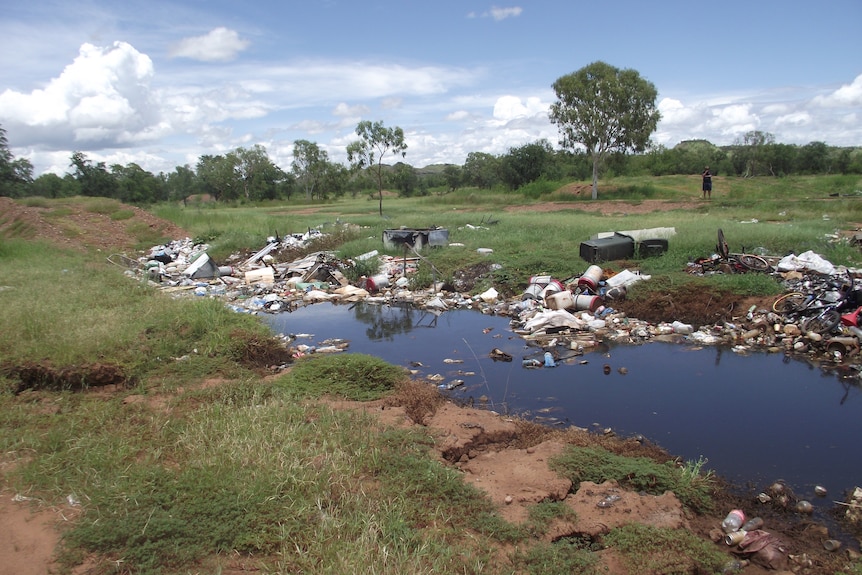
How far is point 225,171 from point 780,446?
51.7 m

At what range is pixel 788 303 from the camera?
7.54 m

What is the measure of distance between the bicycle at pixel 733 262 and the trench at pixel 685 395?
8.13 ft

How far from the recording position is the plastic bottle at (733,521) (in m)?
3.41

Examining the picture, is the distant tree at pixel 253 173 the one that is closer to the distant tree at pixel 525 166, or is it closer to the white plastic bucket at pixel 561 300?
the distant tree at pixel 525 166

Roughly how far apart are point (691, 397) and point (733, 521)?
2.46m

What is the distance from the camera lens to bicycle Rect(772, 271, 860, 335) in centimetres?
687

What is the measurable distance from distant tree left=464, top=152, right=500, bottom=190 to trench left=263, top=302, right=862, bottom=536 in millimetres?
34825

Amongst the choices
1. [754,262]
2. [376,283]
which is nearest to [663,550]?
[754,262]

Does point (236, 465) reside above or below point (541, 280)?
below

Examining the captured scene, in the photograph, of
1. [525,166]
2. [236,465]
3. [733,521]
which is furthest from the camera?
[525,166]

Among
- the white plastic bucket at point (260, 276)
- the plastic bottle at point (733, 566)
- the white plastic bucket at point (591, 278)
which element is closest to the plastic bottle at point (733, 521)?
the plastic bottle at point (733, 566)

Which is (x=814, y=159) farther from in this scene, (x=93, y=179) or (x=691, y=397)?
(x=93, y=179)

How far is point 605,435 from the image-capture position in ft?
15.8

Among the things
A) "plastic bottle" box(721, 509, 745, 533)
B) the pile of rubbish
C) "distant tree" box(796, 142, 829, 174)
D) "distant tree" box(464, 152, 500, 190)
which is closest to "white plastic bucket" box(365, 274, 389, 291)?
the pile of rubbish
